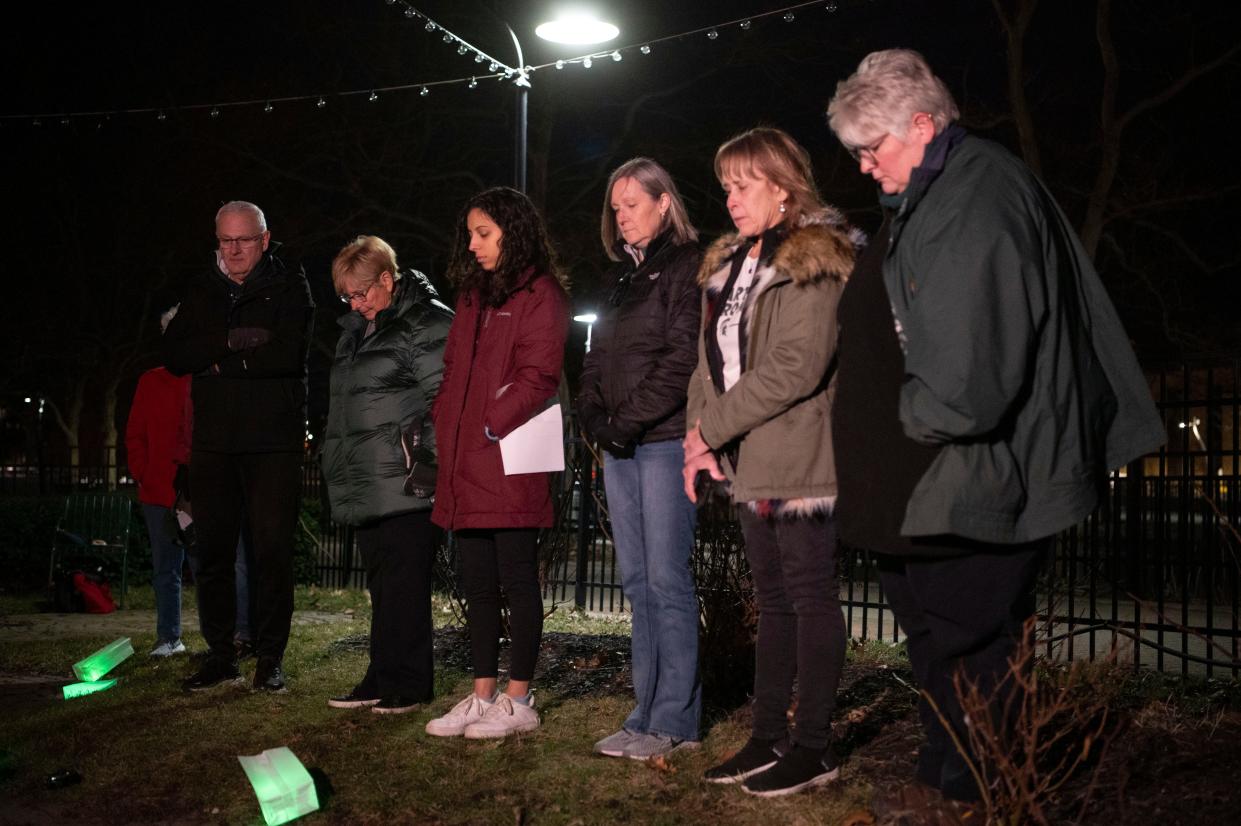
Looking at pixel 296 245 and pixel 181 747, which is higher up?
pixel 296 245

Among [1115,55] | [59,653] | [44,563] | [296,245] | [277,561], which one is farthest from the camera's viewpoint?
[296,245]

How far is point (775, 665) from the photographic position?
3949mm

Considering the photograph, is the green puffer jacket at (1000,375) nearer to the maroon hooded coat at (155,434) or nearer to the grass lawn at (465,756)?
the grass lawn at (465,756)

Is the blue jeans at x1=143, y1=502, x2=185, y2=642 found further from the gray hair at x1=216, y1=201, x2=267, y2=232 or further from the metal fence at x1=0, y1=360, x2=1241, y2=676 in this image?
the gray hair at x1=216, y1=201, x2=267, y2=232

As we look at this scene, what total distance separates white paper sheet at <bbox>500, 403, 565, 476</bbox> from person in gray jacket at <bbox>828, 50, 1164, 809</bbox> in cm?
165

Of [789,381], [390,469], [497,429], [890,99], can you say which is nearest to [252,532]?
[390,469]

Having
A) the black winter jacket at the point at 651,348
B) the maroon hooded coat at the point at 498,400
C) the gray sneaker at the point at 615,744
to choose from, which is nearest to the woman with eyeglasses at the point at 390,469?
the maroon hooded coat at the point at 498,400

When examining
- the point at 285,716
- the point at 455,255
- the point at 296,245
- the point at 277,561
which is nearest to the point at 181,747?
the point at 285,716

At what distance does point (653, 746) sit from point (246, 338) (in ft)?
9.39

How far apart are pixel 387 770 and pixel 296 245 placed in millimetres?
18935

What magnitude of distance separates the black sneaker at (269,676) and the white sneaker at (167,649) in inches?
55.0

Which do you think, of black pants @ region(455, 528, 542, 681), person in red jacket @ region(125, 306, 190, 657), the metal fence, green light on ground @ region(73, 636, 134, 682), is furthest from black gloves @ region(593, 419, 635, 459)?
person in red jacket @ region(125, 306, 190, 657)

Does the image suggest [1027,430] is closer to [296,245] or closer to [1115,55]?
[1115,55]

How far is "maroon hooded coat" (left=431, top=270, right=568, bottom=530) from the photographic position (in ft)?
15.4
